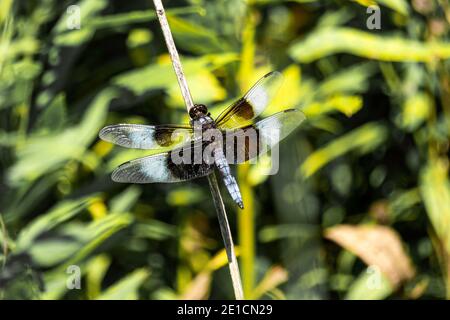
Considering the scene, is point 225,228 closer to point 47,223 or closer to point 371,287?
point 47,223

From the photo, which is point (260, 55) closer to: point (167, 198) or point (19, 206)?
point (167, 198)

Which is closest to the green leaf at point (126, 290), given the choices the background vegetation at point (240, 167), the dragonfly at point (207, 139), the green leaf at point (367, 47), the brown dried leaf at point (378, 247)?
the background vegetation at point (240, 167)

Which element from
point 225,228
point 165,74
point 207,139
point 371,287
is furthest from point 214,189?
point 371,287

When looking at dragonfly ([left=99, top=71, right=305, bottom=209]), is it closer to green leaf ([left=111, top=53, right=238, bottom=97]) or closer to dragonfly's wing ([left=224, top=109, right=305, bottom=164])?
dragonfly's wing ([left=224, top=109, right=305, bottom=164])

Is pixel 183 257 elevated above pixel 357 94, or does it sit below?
below
